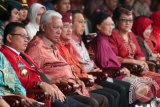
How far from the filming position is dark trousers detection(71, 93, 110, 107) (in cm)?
461

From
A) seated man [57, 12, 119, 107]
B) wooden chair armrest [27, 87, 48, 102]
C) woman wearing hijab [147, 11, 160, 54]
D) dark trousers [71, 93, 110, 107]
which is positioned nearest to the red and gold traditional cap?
seated man [57, 12, 119, 107]

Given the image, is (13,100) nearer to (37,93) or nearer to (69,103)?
(37,93)

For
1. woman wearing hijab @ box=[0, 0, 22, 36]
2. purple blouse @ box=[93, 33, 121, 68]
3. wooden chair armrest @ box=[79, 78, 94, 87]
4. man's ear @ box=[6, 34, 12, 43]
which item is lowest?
wooden chair armrest @ box=[79, 78, 94, 87]

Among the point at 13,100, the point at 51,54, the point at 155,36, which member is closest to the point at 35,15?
the point at 51,54

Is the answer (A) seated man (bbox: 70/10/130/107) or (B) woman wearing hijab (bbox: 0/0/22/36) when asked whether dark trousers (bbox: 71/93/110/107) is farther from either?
(B) woman wearing hijab (bbox: 0/0/22/36)

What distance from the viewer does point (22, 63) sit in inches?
167

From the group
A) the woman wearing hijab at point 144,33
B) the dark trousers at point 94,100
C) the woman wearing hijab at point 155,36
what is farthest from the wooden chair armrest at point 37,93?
the woman wearing hijab at point 155,36

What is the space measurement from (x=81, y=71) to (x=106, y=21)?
83 cm

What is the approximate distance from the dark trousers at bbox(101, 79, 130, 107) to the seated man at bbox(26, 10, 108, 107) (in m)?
0.52

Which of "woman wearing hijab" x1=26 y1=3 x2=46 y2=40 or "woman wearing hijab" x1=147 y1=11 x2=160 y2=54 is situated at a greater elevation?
"woman wearing hijab" x1=26 y1=3 x2=46 y2=40

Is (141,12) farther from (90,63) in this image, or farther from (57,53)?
(57,53)

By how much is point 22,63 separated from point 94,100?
0.79m

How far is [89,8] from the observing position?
7.46 metres

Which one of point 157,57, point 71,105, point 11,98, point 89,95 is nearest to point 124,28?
point 157,57
